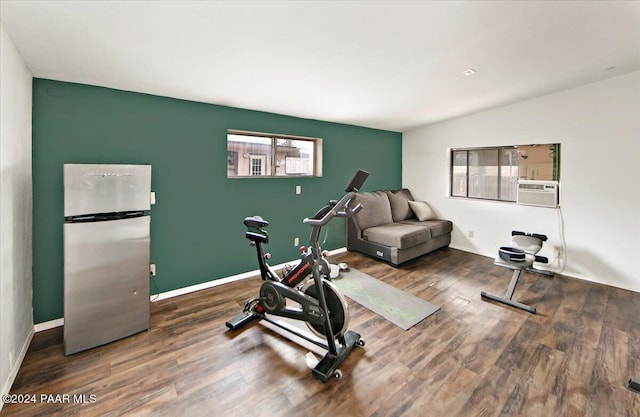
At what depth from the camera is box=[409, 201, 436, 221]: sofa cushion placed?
5199 mm

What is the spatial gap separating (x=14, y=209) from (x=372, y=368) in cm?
279

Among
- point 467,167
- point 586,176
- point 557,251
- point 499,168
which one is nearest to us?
point 586,176

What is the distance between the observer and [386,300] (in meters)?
3.07

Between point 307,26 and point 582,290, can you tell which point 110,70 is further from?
point 582,290

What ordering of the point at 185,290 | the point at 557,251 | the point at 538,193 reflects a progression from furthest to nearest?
the point at 538,193, the point at 557,251, the point at 185,290

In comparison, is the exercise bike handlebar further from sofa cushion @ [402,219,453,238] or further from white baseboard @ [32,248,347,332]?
sofa cushion @ [402,219,453,238]

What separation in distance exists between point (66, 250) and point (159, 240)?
Answer: 938 mm

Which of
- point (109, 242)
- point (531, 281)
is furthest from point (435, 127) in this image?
point (109, 242)

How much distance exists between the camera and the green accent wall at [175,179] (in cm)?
239

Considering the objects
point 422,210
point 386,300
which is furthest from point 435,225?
point 386,300

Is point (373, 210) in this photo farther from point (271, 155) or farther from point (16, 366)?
point (16, 366)

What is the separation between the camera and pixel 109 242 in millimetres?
2207

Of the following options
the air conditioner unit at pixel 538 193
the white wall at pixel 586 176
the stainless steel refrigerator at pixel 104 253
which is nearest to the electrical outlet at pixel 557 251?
the white wall at pixel 586 176

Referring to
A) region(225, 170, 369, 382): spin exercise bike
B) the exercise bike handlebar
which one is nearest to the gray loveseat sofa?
region(225, 170, 369, 382): spin exercise bike
